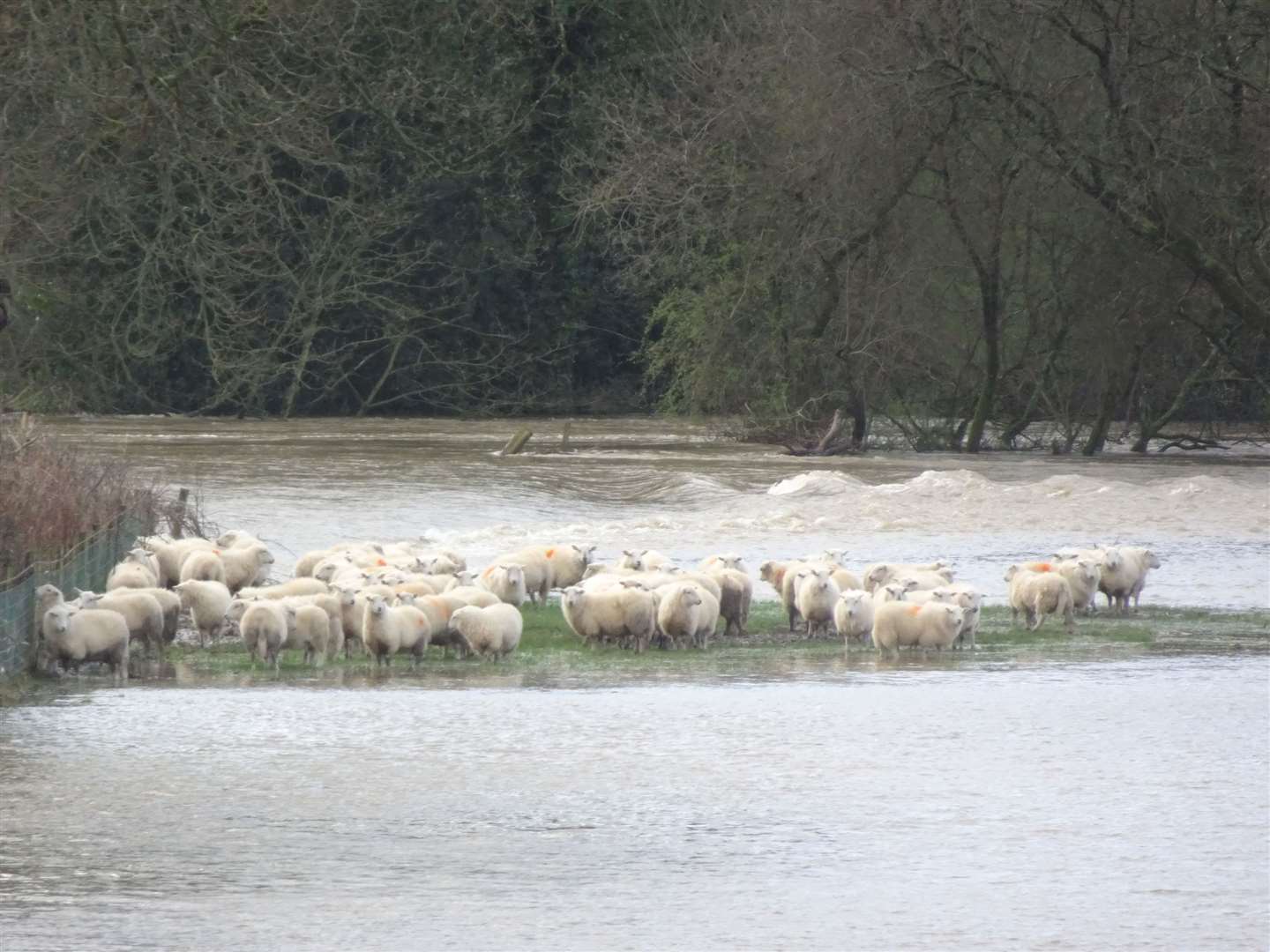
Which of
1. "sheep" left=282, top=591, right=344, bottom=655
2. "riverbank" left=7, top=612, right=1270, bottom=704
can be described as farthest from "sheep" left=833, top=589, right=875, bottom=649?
"sheep" left=282, top=591, right=344, bottom=655

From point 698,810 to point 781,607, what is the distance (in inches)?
354

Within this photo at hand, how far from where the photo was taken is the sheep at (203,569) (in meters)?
16.4

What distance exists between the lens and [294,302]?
43000 mm

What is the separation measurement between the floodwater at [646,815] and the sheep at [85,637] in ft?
1.52

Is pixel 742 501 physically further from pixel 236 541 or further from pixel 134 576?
pixel 134 576

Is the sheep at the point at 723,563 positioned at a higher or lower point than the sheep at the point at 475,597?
higher

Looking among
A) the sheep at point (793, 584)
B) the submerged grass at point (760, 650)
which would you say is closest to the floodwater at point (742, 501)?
the submerged grass at point (760, 650)

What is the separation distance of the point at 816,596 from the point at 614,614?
1.63 meters

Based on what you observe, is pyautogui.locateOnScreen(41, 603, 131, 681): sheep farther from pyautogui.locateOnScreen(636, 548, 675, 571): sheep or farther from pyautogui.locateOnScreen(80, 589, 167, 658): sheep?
pyautogui.locateOnScreen(636, 548, 675, 571): sheep

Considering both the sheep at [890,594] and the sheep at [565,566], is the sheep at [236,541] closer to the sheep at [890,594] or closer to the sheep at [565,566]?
the sheep at [565,566]

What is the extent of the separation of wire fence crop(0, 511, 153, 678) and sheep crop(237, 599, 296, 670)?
1.31 meters

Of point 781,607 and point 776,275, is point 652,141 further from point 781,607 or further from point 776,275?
point 781,607

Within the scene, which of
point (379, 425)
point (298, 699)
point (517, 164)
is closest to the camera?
point (298, 699)

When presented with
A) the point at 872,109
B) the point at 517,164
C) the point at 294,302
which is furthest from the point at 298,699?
the point at 517,164
